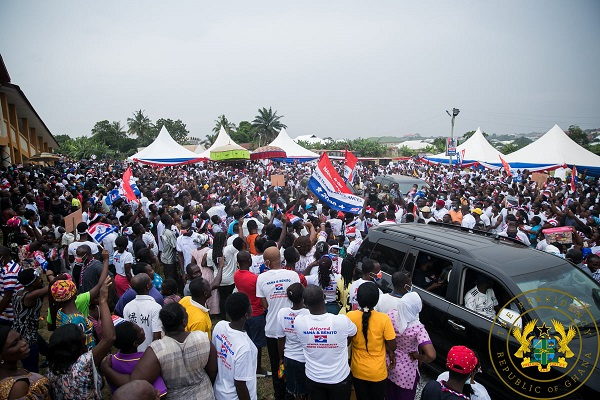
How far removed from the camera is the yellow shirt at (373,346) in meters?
3.33

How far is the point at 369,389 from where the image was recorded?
11.4 ft

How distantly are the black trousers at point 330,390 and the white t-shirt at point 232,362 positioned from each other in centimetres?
59

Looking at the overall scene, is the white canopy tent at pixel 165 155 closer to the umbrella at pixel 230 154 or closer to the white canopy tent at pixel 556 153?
the umbrella at pixel 230 154

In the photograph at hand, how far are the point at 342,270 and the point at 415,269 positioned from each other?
103 cm

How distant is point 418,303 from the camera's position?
3.53 metres

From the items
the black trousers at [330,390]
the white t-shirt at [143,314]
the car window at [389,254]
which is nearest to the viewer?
the black trousers at [330,390]

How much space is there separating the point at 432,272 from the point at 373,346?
195 centimetres

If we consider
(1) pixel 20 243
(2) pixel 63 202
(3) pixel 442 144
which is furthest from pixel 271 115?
(1) pixel 20 243

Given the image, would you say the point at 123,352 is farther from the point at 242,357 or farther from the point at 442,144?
the point at 442,144

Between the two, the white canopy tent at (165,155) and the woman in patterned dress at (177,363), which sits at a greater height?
the white canopy tent at (165,155)

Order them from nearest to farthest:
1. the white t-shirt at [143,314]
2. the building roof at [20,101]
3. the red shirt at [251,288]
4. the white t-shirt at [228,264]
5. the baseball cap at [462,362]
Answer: the baseball cap at [462,362] → the white t-shirt at [143,314] → the red shirt at [251,288] → the white t-shirt at [228,264] → the building roof at [20,101]

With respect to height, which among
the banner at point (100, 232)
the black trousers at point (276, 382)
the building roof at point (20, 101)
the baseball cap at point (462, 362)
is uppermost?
the building roof at point (20, 101)

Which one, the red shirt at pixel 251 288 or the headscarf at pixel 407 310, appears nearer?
the headscarf at pixel 407 310

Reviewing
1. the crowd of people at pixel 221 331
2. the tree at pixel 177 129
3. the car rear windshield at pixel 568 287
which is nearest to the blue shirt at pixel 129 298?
the crowd of people at pixel 221 331
